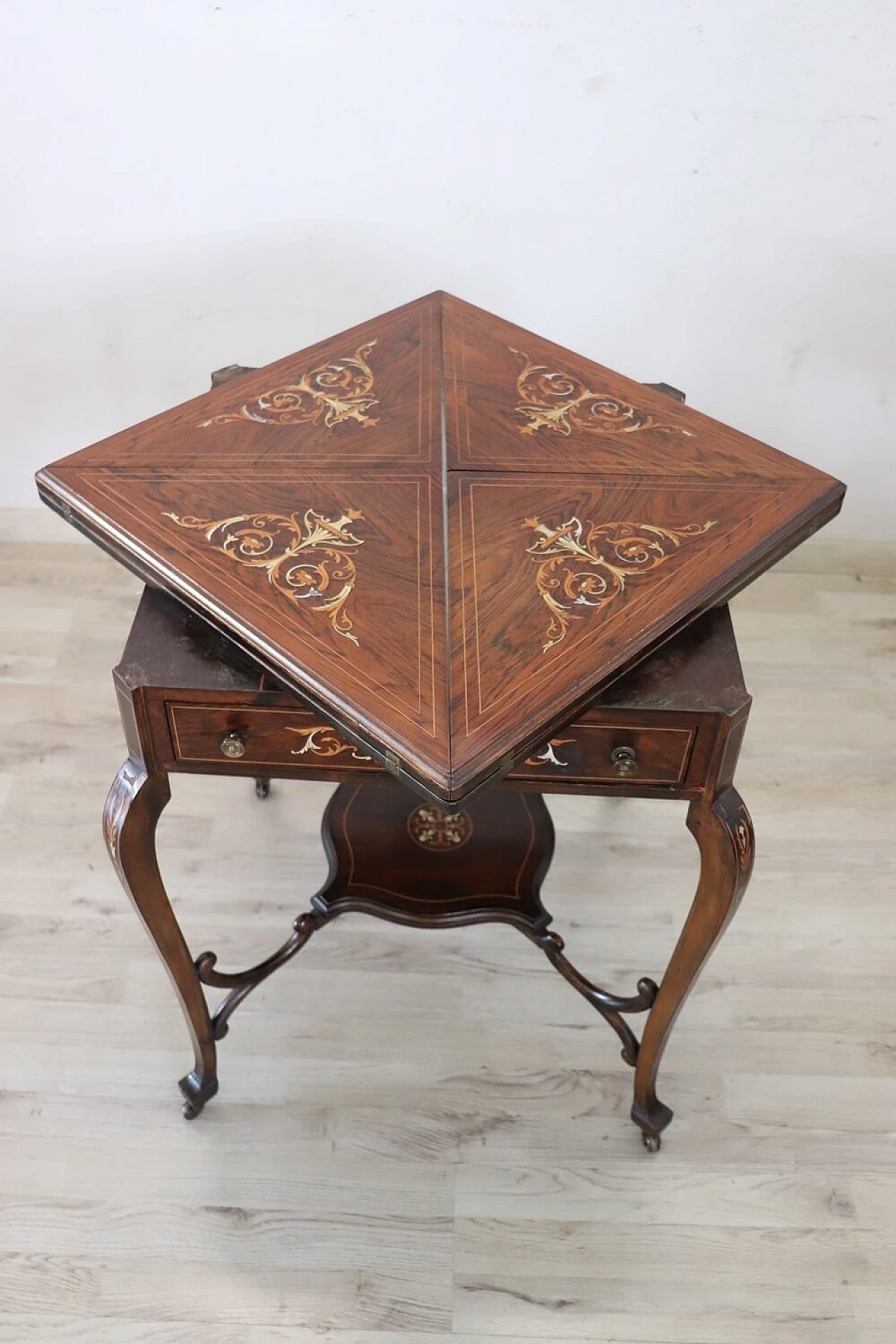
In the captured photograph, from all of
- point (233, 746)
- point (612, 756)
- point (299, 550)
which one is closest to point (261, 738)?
point (233, 746)

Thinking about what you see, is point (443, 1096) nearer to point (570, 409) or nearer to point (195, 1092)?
point (195, 1092)

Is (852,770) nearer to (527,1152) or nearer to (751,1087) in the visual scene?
(751,1087)

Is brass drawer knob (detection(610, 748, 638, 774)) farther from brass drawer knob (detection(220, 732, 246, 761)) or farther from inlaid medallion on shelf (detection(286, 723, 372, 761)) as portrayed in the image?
brass drawer knob (detection(220, 732, 246, 761))

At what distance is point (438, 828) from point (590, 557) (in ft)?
2.04

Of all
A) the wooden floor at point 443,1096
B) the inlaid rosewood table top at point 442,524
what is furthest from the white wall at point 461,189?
the wooden floor at point 443,1096

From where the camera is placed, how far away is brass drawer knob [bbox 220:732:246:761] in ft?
3.85

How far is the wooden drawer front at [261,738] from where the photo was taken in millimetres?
1155

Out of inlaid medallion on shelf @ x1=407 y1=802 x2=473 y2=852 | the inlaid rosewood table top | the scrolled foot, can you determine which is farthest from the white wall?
the scrolled foot

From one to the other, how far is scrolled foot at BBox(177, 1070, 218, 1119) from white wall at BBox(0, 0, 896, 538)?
1.22 metres

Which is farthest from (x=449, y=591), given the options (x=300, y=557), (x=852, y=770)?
(x=852, y=770)

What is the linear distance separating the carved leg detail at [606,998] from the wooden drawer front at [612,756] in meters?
0.40

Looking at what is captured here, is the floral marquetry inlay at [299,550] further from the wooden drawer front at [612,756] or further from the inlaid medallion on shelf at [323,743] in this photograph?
the wooden drawer front at [612,756]

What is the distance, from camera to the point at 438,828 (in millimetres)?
1668

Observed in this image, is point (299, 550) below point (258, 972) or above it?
above
